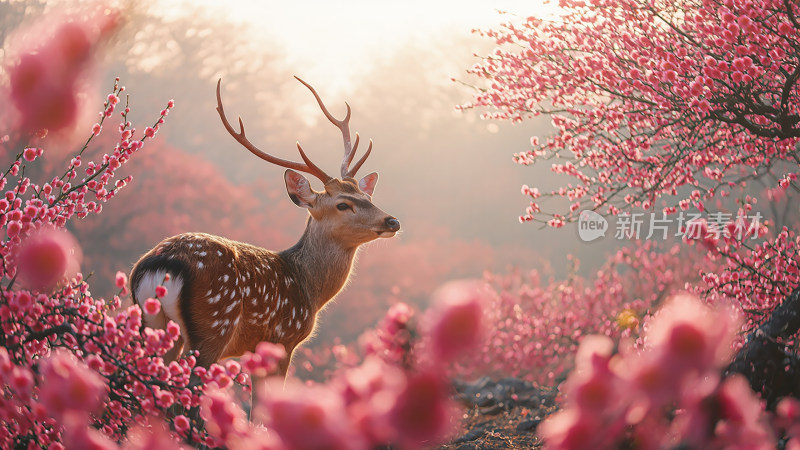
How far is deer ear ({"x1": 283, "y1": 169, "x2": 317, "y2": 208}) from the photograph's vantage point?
4.64 meters

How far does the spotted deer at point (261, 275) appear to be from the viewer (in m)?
3.46

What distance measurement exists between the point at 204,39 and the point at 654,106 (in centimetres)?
1475

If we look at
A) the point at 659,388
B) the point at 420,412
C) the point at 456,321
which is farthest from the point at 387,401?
the point at 659,388

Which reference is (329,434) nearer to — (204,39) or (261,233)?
(261,233)

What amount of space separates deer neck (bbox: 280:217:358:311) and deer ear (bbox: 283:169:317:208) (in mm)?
201

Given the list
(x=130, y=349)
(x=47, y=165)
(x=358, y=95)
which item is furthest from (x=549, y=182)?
(x=130, y=349)

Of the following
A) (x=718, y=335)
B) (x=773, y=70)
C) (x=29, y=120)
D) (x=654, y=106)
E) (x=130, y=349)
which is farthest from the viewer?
(x=654, y=106)

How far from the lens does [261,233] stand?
16.4m

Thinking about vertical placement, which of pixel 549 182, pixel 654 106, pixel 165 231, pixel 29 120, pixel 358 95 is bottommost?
pixel 549 182

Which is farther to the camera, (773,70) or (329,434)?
(773,70)

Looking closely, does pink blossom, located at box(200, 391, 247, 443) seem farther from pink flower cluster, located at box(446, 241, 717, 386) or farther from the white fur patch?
pink flower cluster, located at box(446, 241, 717, 386)

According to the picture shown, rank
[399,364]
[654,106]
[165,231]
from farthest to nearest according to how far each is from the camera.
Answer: [165,231] < [654,106] < [399,364]

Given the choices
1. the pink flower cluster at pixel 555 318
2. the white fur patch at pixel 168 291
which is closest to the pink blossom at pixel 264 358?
the white fur patch at pixel 168 291

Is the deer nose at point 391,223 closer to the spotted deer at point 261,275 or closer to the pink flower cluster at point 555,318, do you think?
the spotted deer at point 261,275
